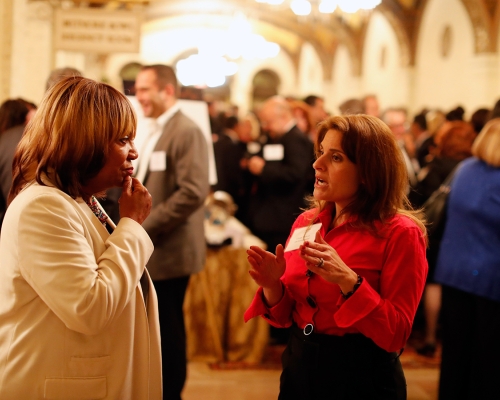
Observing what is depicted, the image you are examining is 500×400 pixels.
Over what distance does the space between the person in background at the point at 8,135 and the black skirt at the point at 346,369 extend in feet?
6.60

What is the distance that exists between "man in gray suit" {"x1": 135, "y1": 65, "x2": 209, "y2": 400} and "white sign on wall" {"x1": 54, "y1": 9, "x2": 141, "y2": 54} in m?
1.28

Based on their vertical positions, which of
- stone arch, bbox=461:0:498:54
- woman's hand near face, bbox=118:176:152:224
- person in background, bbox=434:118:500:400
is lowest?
person in background, bbox=434:118:500:400

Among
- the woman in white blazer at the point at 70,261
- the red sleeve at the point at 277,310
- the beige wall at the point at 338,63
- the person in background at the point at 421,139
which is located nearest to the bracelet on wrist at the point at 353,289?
the red sleeve at the point at 277,310

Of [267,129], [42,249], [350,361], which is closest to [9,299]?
[42,249]

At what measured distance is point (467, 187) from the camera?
3291mm

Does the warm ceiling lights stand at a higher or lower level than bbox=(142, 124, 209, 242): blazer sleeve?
higher

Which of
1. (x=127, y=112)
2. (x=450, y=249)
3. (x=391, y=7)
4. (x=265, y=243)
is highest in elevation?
(x=391, y=7)

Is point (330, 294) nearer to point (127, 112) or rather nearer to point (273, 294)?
point (273, 294)

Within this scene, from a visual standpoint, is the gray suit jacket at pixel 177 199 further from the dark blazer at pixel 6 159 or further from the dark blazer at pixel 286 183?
the dark blazer at pixel 286 183

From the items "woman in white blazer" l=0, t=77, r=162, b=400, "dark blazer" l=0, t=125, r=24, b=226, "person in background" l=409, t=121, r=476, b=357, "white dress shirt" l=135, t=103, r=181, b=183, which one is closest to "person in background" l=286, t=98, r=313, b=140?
"person in background" l=409, t=121, r=476, b=357

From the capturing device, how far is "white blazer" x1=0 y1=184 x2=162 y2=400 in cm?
151

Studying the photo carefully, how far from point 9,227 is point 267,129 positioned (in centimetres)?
369

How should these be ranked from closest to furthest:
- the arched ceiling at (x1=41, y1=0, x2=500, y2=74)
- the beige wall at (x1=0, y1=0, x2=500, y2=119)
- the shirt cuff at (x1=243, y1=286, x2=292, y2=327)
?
the shirt cuff at (x1=243, y1=286, x2=292, y2=327)
the beige wall at (x1=0, y1=0, x2=500, y2=119)
the arched ceiling at (x1=41, y1=0, x2=500, y2=74)

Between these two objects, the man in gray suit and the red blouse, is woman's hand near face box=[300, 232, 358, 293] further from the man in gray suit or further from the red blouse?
the man in gray suit
